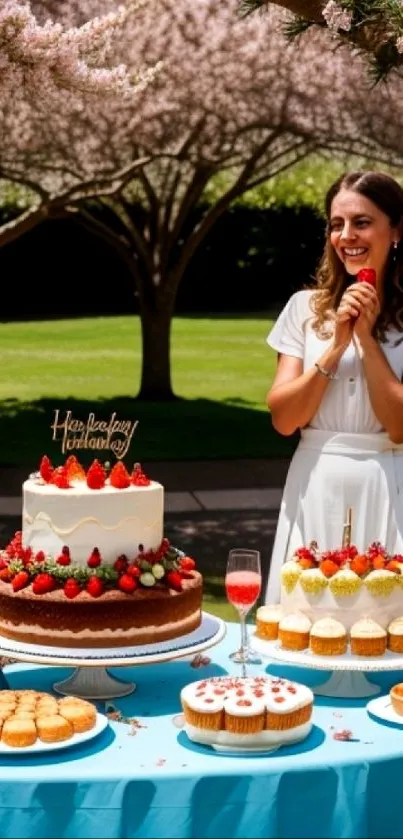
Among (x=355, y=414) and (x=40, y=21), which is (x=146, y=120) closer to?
(x=40, y=21)

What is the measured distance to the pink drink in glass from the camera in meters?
3.51

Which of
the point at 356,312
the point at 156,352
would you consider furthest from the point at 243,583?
the point at 156,352

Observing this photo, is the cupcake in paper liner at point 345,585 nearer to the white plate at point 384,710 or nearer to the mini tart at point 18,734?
the white plate at point 384,710

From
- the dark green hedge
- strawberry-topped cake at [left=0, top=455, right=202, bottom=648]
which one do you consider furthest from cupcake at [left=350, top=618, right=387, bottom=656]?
the dark green hedge

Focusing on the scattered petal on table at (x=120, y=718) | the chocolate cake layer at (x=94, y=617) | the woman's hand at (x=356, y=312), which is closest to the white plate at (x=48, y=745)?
the scattered petal on table at (x=120, y=718)

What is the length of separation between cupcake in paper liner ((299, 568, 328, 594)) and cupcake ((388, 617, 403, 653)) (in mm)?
212

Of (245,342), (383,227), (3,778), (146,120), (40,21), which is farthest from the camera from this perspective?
(245,342)

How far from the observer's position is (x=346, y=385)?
13.2 ft

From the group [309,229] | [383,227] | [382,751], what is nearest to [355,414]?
[383,227]

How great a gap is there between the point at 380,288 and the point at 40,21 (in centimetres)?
1292

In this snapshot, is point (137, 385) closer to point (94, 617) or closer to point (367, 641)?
point (94, 617)

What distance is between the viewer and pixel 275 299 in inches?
1425

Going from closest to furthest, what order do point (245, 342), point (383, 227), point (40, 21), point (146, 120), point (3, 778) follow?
1. point (3, 778)
2. point (383, 227)
3. point (40, 21)
4. point (146, 120)
5. point (245, 342)

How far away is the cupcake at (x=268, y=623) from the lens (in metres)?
3.59
